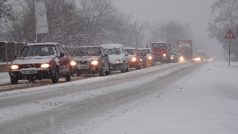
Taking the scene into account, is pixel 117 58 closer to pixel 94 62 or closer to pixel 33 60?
pixel 94 62

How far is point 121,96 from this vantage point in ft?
59.0

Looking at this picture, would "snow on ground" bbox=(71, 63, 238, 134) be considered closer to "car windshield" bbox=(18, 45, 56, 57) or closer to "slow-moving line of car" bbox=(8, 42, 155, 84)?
"slow-moving line of car" bbox=(8, 42, 155, 84)

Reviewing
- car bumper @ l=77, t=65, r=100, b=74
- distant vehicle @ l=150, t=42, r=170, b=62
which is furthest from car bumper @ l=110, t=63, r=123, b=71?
distant vehicle @ l=150, t=42, r=170, b=62

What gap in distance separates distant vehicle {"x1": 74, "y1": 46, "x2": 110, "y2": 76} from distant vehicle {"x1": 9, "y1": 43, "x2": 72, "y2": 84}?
19.5 feet

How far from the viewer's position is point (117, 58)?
129 ft

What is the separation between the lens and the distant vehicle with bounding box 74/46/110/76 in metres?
32.6

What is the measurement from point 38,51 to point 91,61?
24.3 feet

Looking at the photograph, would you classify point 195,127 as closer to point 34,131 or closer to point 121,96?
point 34,131

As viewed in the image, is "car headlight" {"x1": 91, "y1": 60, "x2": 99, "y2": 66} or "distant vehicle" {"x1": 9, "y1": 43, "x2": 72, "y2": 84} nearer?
"distant vehicle" {"x1": 9, "y1": 43, "x2": 72, "y2": 84}

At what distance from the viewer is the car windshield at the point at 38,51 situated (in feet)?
83.1

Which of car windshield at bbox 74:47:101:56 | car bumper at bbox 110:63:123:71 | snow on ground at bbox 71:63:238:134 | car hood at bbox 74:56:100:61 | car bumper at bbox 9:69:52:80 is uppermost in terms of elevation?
car windshield at bbox 74:47:101:56

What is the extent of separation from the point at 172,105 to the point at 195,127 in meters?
4.19

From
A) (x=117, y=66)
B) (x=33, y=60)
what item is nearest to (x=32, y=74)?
(x=33, y=60)

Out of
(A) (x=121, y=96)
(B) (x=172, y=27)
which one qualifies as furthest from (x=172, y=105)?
(B) (x=172, y=27)
